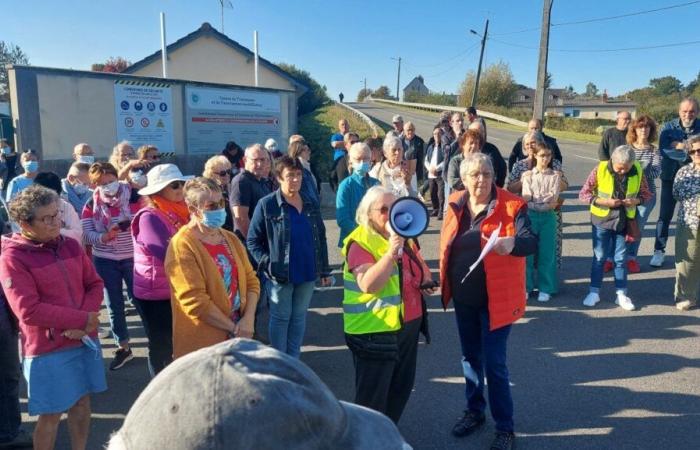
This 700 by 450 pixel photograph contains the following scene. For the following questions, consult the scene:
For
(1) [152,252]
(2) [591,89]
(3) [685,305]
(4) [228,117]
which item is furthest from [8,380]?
(2) [591,89]

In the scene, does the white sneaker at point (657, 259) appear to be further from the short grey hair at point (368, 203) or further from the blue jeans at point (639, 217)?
the short grey hair at point (368, 203)

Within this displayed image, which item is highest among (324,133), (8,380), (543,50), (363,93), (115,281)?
(363,93)

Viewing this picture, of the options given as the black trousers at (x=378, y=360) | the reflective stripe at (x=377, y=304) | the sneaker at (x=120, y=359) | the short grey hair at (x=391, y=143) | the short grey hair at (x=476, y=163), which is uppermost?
the short grey hair at (x=391, y=143)

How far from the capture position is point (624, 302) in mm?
6047

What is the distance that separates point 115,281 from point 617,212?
5.52 meters

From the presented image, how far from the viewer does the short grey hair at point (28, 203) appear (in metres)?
3.04

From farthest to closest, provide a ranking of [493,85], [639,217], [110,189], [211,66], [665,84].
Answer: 1. [665,84]
2. [493,85]
3. [211,66]
4. [639,217]
5. [110,189]

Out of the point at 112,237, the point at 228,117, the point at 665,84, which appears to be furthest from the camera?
the point at 665,84

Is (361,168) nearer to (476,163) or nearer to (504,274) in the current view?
(476,163)

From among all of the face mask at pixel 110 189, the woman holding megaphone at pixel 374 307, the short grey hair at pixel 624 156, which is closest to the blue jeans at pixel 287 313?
the woman holding megaphone at pixel 374 307

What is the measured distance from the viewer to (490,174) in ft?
11.5

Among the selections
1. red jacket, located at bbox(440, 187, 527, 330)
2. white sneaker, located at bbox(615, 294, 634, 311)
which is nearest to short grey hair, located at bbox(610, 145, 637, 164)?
white sneaker, located at bbox(615, 294, 634, 311)

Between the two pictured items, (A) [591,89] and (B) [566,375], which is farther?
(A) [591,89]

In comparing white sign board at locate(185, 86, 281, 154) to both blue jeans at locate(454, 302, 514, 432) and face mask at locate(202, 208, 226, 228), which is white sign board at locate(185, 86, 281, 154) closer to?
face mask at locate(202, 208, 226, 228)
